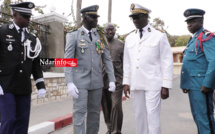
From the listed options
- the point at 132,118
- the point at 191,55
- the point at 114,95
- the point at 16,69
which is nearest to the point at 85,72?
the point at 16,69

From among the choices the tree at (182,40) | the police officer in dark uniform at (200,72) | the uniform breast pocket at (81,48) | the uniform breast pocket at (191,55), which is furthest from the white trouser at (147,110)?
the tree at (182,40)

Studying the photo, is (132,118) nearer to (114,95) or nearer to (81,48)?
(114,95)

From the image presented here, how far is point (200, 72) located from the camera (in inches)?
105

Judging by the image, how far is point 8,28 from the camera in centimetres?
241

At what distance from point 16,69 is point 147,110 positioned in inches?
70.3

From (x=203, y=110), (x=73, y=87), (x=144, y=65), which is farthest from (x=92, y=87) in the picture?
(x=203, y=110)

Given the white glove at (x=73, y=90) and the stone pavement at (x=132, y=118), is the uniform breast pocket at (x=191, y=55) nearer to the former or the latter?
the white glove at (x=73, y=90)

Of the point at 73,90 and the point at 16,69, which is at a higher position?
the point at 16,69

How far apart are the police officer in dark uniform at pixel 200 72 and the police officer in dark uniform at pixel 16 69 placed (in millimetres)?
2176

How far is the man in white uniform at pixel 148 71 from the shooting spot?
104 inches

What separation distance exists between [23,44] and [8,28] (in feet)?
0.84

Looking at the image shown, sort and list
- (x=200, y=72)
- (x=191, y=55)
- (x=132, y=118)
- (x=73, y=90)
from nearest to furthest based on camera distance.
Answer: (x=73, y=90) → (x=200, y=72) → (x=191, y=55) → (x=132, y=118)

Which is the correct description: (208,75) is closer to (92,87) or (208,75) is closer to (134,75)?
(134,75)

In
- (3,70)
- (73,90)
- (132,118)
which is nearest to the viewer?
(3,70)
